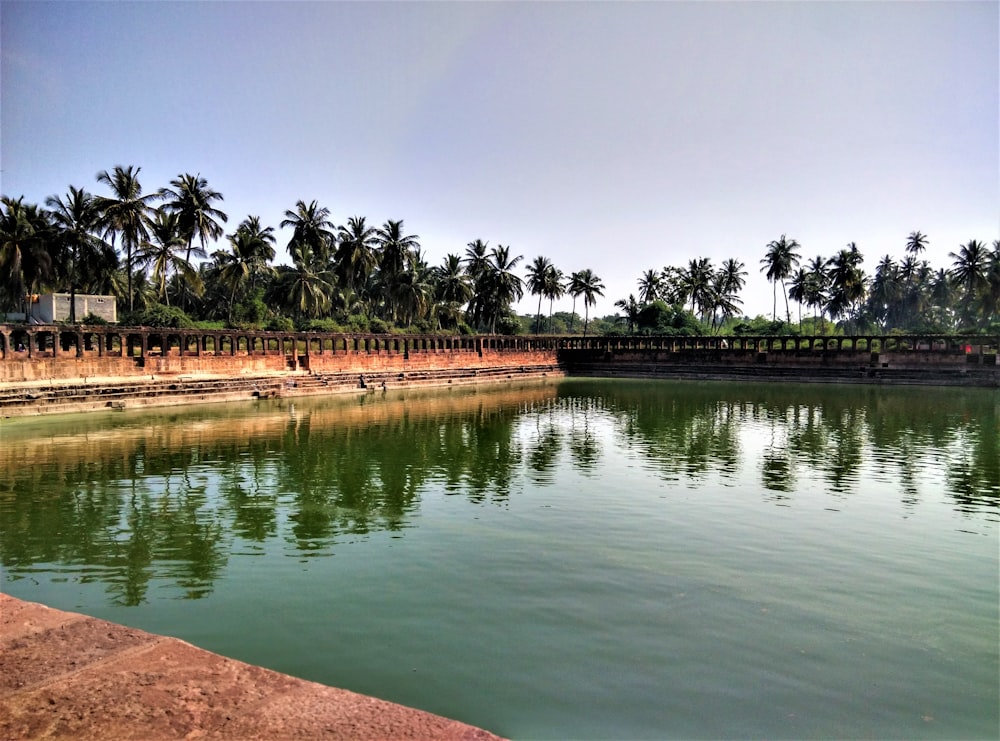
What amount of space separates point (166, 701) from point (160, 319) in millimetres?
40449

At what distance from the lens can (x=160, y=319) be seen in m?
39.6

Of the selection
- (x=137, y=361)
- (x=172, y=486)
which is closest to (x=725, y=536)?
(x=172, y=486)

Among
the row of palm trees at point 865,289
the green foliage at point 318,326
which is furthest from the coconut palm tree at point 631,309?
the green foliage at point 318,326

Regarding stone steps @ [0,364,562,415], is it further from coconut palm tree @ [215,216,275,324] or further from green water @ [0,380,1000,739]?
coconut palm tree @ [215,216,275,324]

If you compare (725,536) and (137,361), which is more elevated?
(137,361)

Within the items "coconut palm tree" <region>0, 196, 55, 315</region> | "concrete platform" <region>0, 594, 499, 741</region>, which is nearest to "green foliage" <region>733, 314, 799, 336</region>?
"coconut palm tree" <region>0, 196, 55, 315</region>

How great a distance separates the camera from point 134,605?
6602 mm

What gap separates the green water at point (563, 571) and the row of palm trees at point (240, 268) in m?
31.6

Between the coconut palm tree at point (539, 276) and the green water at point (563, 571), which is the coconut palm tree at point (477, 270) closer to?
the coconut palm tree at point (539, 276)

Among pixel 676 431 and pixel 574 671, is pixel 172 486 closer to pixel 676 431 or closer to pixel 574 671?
Answer: pixel 574 671

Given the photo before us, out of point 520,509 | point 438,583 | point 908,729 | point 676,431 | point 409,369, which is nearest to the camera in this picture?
point 908,729

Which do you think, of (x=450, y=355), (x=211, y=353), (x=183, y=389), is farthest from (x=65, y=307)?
(x=450, y=355)

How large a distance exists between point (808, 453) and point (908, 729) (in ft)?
41.3

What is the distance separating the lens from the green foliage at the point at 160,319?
39306 millimetres
